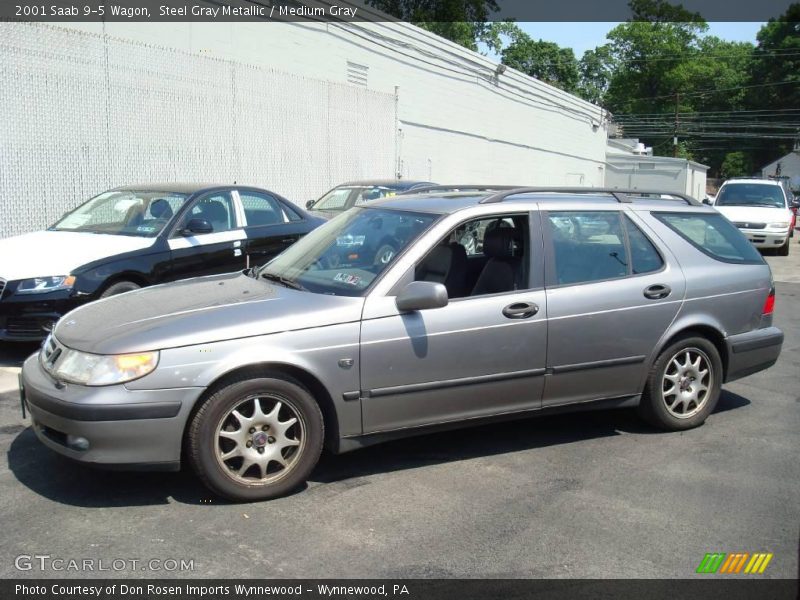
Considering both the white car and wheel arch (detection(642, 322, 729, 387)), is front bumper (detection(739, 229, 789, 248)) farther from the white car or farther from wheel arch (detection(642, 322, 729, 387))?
wheel arch (detection(642, 322, 729, 387))

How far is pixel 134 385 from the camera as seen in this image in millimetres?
3895

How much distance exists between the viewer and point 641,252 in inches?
213

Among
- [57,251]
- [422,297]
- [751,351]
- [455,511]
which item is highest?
[57,251]

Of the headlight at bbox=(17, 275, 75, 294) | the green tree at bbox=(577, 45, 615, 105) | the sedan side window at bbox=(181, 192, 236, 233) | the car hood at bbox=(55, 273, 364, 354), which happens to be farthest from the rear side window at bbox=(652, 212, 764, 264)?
the green tree at bbox=(577, 45, 615, 105)

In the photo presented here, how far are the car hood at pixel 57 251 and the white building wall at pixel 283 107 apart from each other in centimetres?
313

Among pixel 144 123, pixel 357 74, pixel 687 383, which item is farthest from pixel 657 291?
pixel 357 74

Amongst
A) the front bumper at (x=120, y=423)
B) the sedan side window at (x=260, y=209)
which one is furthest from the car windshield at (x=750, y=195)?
the front bumper at (x=120, y=423)

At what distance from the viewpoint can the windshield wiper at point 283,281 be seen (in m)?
4.71

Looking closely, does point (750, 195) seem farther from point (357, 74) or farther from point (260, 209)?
point (260, 209)

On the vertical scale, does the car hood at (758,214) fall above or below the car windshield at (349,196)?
below

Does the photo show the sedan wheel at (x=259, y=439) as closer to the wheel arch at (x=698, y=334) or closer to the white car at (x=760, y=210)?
the wheel arch at (x=698, y=334)

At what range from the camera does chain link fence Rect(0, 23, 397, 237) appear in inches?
421

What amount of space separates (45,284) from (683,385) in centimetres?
527

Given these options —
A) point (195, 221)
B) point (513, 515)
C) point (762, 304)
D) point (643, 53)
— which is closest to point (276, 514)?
point (513, 515)
